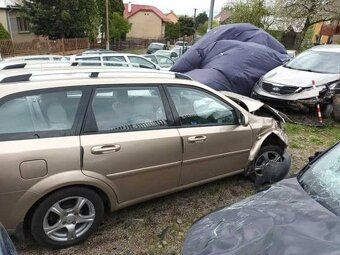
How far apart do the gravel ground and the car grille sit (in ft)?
12.4

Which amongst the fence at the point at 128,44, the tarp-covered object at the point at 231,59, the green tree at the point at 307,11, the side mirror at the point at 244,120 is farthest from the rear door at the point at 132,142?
the fence at the point at 128,44

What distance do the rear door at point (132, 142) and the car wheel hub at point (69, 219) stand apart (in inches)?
12.3

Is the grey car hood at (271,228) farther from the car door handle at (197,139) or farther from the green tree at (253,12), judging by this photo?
the green tree at (253,12)

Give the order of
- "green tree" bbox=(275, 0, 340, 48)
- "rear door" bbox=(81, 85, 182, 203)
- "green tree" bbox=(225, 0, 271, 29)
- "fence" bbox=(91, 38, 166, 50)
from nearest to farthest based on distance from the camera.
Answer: "rear door" bbox=(81, 85, 182, 203) < "green tree" bbox=(275, 0, 340, 48) < "green tree" bbox=(225, 0, 271, 29) < "fence" bbox=(91, 38, 166, 50)

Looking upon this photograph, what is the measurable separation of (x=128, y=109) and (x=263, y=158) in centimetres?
208

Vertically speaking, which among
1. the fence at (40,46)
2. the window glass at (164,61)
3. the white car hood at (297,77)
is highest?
the white car hood at (297,77)

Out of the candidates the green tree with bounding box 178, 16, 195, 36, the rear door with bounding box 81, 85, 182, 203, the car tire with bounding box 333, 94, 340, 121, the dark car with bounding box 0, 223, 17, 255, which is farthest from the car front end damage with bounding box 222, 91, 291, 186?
the green tree with bounding box 178, 16, 195, 36

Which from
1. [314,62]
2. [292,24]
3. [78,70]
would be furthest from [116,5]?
[78,70]

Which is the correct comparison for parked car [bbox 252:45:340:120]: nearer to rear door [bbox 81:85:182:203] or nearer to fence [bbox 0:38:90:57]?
rear door [bbox 81:85:182:203]

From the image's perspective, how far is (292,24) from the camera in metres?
27.1

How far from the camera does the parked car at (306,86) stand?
25.0 ft

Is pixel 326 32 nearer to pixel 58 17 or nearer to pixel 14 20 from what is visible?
pixel 58 17

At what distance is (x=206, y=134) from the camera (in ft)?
12.4

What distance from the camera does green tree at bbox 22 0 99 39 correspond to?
2599 cm
